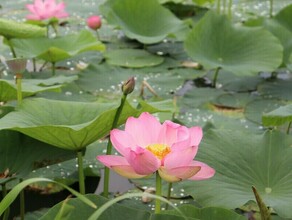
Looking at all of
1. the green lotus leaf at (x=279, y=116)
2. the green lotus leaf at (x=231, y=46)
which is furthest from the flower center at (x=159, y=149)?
the green lotus leaf at (x=231, y=46)

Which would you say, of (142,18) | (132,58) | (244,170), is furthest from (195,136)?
(142,18)

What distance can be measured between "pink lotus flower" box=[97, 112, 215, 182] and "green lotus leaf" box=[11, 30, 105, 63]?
46.5 inches

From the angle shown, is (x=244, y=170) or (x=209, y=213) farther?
(x=244, y=170)

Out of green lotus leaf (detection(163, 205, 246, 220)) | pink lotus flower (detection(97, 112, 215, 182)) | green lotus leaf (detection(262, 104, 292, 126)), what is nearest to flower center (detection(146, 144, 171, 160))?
pink lotus flower (detection(97, 112, 215, 182))

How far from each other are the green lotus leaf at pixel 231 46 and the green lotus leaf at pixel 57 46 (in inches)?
14.4

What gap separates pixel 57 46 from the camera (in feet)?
8.05

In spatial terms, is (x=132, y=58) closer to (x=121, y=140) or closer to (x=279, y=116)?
(x=279, y=116)

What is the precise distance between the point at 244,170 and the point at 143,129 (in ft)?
0.99

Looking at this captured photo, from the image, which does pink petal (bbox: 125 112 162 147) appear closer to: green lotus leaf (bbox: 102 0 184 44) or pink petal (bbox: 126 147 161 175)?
pink petal (bbox: 126 147 161 175)

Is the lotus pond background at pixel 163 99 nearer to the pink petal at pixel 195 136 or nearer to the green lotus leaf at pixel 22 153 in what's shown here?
the green lotus leaf at pixel 22 153

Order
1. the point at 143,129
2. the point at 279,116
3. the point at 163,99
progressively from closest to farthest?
the point at 143,129
the point at 279,116
the point at 163,99

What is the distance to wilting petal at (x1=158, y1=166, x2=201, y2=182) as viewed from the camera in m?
1.09

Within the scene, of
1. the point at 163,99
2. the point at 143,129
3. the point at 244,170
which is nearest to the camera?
the point at 143,129

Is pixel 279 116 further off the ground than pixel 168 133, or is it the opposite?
pixel 168 133
